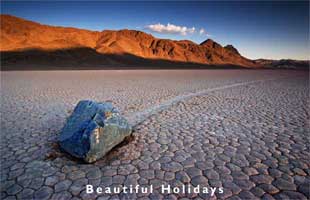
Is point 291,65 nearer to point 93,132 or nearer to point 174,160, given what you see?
point 174,160

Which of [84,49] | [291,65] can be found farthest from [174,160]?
[291,65]

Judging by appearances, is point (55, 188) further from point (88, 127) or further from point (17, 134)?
point (17, 134)

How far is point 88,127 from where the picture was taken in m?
3.23

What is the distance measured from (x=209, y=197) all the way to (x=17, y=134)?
14.2 ft

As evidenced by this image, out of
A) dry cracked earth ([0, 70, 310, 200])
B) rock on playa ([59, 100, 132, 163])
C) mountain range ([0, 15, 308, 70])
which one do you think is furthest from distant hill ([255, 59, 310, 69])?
rock on playa ([59, 100, 132, 163])

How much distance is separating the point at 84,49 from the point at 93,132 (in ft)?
189

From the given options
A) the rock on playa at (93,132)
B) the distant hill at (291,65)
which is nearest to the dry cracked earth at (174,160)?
the rock on playa at (93,132)

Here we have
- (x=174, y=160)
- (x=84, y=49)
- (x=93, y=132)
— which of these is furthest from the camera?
(x=84, y=49)

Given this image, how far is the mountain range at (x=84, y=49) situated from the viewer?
42250 millimetres

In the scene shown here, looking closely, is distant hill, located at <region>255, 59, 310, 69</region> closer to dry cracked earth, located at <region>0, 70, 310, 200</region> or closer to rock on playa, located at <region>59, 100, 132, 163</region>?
dry cracked earth, located at <region>0, 70, 310, 200</region>

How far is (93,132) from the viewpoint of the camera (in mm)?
3162

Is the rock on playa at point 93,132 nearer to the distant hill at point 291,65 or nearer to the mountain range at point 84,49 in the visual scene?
the mountain range at point 84,49

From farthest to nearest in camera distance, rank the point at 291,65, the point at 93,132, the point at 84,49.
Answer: the point at 291,65 < the point at 84,49 < the point at 93,132

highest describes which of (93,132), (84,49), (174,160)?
(84,49)
